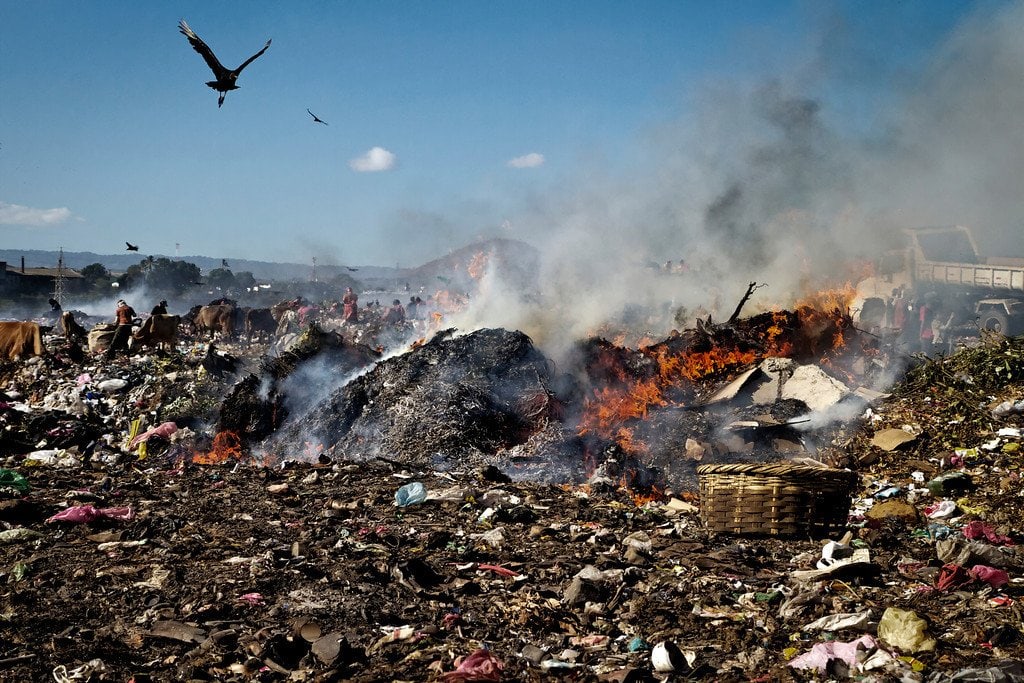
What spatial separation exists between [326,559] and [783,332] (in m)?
6.75

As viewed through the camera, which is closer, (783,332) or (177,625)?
(177,625)

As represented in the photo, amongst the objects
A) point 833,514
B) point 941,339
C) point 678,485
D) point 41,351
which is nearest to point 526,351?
point 678,485

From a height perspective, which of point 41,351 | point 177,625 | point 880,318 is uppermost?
point 880,318

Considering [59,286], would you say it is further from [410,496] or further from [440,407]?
[410,496]

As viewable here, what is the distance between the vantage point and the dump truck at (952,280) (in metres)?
13.6

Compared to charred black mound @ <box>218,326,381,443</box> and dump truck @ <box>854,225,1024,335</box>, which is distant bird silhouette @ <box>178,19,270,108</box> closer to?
charred black mound @ <box>218,326,381,443</box>

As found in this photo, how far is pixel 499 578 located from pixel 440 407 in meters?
4.36

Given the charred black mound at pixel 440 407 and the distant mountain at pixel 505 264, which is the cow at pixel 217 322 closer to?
the distant mountain at pixel 505 264

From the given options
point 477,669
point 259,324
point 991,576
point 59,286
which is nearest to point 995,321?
point 991,576

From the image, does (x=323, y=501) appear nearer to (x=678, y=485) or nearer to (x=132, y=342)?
(x=678, y=485)

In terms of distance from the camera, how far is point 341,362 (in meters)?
11.1

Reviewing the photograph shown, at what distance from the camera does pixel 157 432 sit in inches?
376

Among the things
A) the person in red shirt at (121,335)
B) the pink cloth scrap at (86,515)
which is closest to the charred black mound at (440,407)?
the pink cloth scrap at (86,515)

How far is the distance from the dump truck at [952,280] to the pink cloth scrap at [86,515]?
12508 millimetres
